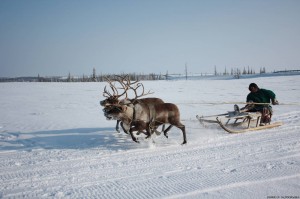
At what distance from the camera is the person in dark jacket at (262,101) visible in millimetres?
9320

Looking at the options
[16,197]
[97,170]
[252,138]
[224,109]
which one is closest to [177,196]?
[97,170]

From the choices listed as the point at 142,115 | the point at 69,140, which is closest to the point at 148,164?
the point at 142,115

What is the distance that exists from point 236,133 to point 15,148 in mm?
5788

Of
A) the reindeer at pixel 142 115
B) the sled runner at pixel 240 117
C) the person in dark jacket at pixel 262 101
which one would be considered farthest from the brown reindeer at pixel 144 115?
the person in dark jacket at pixel 262 101

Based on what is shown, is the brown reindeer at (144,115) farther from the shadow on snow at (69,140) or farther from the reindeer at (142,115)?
the shadow on snow at (69,140)

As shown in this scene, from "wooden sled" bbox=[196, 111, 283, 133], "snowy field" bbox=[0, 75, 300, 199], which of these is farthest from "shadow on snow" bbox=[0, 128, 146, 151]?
"wooden sled" bbox=[196, 111, 283, 133]

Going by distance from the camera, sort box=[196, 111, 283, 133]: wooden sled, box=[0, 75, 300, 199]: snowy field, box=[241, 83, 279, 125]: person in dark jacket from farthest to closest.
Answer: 1. box=[241, 83, 279, 125]: person in dark jacket
2. box=[196, 111, 283, 133]: wooden sled
3. box=[0, 75, 300, 199]: snowy field

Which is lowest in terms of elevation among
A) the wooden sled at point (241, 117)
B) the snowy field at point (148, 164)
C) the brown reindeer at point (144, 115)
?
the snowy field at point (148, 164)

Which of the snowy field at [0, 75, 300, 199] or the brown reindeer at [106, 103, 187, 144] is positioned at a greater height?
the brown reindeer at [106, 103, 187, 144]

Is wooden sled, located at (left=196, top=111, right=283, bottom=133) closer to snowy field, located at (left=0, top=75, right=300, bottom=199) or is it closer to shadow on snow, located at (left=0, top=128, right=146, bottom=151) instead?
snowy field, located at (left=0, top=75, right=300, bottom=199)

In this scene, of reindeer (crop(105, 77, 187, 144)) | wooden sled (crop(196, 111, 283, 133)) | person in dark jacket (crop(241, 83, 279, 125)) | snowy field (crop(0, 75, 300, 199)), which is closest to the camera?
snowy field (crop(0, 75, 300, 199))

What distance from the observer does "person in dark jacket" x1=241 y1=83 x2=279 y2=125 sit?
9.32 metres

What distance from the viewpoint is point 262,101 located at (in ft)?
31.8

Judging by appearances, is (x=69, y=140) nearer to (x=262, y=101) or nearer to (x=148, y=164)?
(x=148, y=164)
